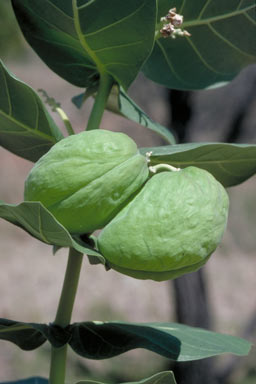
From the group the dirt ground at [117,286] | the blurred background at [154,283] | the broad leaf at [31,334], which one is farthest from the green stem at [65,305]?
the dirt ground at [117,286]

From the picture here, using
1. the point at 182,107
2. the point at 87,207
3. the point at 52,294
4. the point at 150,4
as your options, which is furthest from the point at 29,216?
the point at 52,294

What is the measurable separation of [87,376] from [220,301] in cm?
171

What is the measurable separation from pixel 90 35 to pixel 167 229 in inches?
11.3

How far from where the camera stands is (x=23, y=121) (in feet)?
2.46

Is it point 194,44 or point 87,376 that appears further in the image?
point 87,376

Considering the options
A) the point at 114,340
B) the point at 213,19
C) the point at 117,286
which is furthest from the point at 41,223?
the point at 117,286

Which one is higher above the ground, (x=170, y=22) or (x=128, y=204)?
(x=170, y=22)

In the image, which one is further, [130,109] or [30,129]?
[130,109]

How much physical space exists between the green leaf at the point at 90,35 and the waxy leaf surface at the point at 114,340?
35cm

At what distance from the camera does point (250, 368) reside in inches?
140

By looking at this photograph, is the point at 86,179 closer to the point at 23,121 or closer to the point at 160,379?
the point at 23,121

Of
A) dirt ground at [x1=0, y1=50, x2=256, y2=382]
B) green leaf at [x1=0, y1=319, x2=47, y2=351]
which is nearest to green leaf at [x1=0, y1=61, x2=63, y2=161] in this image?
green leaf at [x1=0, y1=319, x2=47, y2=351]

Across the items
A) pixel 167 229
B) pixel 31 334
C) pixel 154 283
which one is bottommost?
pixel 154 283

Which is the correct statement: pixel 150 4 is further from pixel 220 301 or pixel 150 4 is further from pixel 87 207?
pixel 220 301
